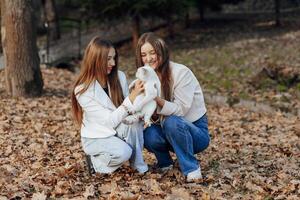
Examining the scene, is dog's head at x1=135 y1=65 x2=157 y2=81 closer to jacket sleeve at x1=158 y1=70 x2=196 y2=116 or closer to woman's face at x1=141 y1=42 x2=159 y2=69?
woman's face at x1=141 y1=42 x2=159 y2=69

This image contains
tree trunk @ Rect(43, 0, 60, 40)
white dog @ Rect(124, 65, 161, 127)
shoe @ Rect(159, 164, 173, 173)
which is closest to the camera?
white dog @ Rect(124, 65, 161, 127)

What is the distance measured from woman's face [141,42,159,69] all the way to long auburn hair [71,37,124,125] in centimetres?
26

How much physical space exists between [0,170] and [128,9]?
500 inches

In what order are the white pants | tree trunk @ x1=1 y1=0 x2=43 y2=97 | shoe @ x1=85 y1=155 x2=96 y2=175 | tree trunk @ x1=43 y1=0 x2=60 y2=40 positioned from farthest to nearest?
tree trunk @ x1=43 y1=0 x2=60 y2=40 < tree trunk @ x1=1 y1=0 x2=43 y2=97 < shoe @ x1=85 y1=155 x2=96 y2=175 < the white pants

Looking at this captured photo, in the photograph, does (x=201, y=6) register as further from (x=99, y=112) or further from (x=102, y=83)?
(x=99, y=112)

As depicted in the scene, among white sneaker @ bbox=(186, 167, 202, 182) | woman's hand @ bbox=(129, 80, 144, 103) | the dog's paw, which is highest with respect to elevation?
woman's hand @ bbox=(129, 80, 144, 103)

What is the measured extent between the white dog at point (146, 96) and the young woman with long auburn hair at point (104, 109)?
0.39 feet

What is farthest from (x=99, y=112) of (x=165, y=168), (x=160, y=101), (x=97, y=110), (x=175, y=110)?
(x=165, y=168)

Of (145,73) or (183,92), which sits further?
(183,92)

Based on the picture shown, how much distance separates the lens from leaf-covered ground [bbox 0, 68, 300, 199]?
521cm

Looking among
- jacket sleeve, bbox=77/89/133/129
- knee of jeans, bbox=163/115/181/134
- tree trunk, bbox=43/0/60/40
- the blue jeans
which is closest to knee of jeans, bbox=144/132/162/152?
the blue jeans

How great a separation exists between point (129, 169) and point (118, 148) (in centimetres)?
45

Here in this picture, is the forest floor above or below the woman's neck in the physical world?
below

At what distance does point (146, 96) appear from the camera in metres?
5.07
